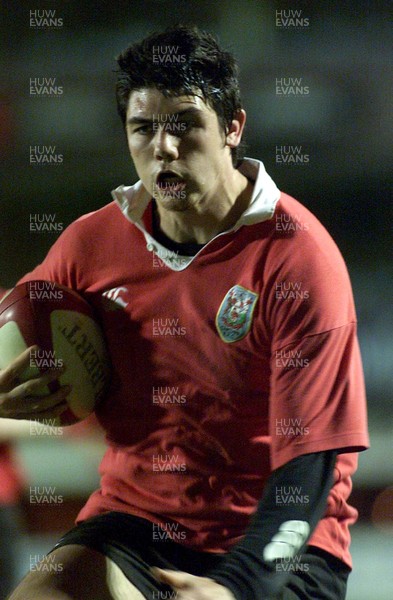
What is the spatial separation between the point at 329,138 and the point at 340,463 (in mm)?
475

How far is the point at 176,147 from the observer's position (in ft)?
3.23

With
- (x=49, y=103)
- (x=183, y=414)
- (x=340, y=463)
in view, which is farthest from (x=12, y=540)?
(x=49, y=103)

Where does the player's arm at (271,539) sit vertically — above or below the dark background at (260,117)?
below

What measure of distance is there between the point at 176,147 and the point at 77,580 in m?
0.53

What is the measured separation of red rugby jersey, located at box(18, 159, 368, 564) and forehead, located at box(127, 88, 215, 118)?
5.0 inches

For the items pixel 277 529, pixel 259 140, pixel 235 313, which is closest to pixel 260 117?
pixel 259 140

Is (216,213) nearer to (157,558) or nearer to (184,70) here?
(184,70)

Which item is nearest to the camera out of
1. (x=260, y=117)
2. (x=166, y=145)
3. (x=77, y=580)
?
(x=77, y=580)

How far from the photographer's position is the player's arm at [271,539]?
0.84m

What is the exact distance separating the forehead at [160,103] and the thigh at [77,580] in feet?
1.78

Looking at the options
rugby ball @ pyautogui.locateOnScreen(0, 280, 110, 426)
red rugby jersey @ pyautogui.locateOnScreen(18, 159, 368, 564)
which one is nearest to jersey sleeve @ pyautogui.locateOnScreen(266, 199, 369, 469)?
red rugby jersey @ pyautogui.locateOnScreen(18, 159, 368, 564)

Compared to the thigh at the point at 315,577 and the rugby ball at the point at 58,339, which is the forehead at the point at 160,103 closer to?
the rugby ball at the point at 58,339

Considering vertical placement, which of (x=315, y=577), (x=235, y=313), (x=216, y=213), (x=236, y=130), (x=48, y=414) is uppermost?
(x=236, y=130)

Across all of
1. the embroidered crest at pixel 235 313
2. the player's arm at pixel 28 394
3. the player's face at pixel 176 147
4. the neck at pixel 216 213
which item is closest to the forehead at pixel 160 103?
the player's face at pixel 176 147
